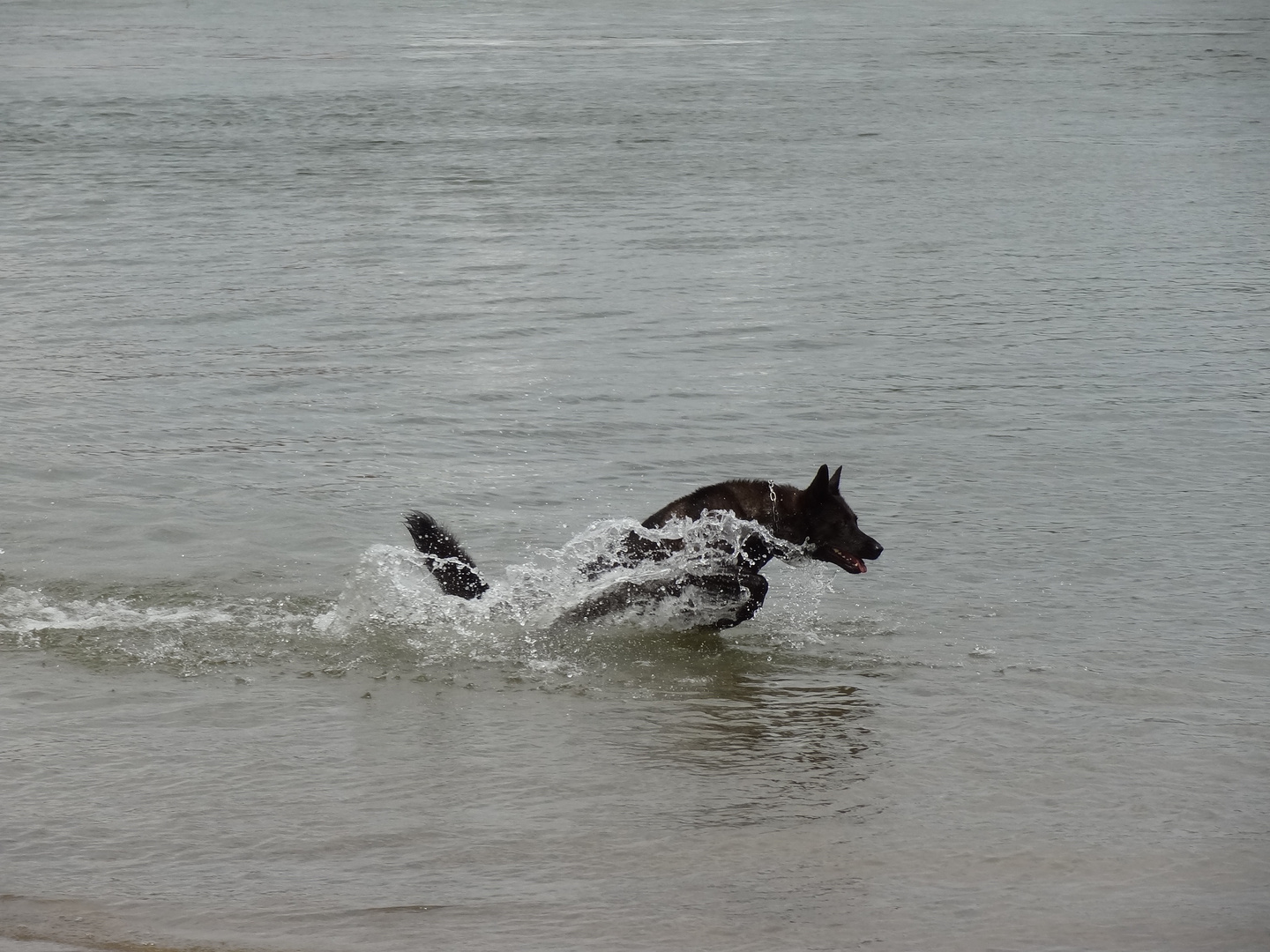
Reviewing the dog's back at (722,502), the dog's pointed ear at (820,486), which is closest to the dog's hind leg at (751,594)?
the dog's back at (722,502)

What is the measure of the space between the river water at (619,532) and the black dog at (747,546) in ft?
0.51

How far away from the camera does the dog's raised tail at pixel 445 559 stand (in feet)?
25.7

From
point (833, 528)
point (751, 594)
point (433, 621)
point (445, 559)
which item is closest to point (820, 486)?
point (833, 528)

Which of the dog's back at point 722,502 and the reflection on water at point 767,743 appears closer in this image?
the reflection on water at point 767,743

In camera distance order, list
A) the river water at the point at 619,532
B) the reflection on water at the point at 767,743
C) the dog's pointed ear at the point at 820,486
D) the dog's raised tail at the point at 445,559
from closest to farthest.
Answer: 1. the river water at the point at 619,532
2. the reflection on water at the point at 767,743
3. the dog's raised tail at the point at 445,559
4. the dog's pointed ear at the point at 820,486

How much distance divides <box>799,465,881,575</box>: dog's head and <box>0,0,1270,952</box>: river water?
0.32m

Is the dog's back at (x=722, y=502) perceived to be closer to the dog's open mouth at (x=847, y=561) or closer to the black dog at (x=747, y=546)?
the black dog at (x=747, y=546)

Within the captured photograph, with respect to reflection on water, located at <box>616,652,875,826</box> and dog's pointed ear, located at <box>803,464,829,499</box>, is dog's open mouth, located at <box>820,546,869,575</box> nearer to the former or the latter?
dog's pointed ear, located at <box>803,464,829,499</box>

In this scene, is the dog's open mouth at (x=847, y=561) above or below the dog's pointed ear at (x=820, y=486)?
below

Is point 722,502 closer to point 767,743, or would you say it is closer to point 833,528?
point 833,528

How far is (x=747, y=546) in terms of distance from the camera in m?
8.15

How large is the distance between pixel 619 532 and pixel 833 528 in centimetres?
97

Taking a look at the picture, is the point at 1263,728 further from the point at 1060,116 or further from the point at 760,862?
the point at 1060,116

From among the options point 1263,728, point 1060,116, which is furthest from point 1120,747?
point 1060,116
